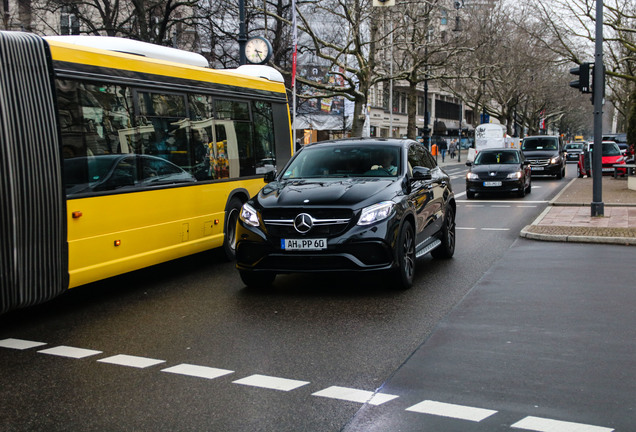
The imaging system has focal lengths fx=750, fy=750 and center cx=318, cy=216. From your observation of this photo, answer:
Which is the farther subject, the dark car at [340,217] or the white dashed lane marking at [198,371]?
the dark car at [340,217]

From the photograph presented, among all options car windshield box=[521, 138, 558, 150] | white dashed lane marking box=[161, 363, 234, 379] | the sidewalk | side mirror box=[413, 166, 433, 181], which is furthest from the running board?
car windshield box=[521, 138, 558, 150]

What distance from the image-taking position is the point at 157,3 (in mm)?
29141

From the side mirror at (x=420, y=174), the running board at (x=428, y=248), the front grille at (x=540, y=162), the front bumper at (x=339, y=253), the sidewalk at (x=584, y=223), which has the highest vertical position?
the side mirror at (x=420, y=174)

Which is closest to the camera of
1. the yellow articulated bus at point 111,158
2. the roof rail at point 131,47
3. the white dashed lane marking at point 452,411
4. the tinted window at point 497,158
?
the white dashed lane marking at point 452,411

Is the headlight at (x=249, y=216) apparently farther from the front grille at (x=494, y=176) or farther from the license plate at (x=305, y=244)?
the front grille at (x=494, y=176)

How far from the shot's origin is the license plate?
25.6 ft

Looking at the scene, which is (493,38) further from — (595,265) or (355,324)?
(355,324)

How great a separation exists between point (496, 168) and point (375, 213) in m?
16.5

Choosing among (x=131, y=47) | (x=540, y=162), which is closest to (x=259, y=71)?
(x=131, y=47)

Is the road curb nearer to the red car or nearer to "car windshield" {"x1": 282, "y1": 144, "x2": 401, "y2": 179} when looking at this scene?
"car windshield" {"x1": 282, "y1": 144, "x2": 401, "y2": 179}

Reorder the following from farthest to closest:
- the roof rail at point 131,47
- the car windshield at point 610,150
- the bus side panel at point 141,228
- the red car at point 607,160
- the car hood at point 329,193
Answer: the car windshield at point 610,150, the red car at point 607,160, the roof rail at point 131,47, the car hood at point 329,193, the bus side panel at point 141,228

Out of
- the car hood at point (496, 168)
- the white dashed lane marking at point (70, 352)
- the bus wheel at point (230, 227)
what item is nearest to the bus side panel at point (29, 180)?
the white dashed lane marking at point (70, 352)

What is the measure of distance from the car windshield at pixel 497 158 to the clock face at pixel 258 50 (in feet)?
25.7

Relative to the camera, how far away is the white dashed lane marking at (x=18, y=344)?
6.24 meters
